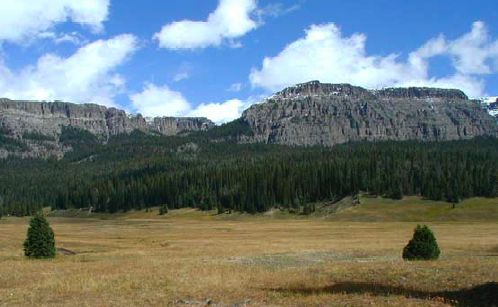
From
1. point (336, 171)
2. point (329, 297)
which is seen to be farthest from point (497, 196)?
point (329, 297)

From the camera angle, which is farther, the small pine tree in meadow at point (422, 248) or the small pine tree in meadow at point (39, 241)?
the small pine tree in meadow at point (39, 241)

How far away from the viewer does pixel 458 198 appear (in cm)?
16900

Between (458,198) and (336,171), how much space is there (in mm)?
41857

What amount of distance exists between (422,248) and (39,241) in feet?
103

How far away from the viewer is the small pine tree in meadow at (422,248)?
43312 mm

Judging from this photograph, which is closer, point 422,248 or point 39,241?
point 422,248

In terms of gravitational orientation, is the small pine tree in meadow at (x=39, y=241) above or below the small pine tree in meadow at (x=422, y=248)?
above

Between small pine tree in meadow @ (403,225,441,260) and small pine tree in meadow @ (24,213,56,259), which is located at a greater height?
small pine tree in meadow @ (24,213,56,259)

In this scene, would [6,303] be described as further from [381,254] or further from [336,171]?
[336,171]

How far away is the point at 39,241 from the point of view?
51281mm

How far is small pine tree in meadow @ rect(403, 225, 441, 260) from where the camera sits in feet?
142

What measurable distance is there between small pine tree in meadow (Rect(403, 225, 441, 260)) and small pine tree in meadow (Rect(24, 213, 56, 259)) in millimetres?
29714

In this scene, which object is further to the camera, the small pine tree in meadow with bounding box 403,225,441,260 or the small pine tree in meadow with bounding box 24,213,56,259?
the small pine tree in meadow with bounding box 24,213,56,259

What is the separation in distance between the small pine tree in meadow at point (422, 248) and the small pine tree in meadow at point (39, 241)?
29714 millimetres
